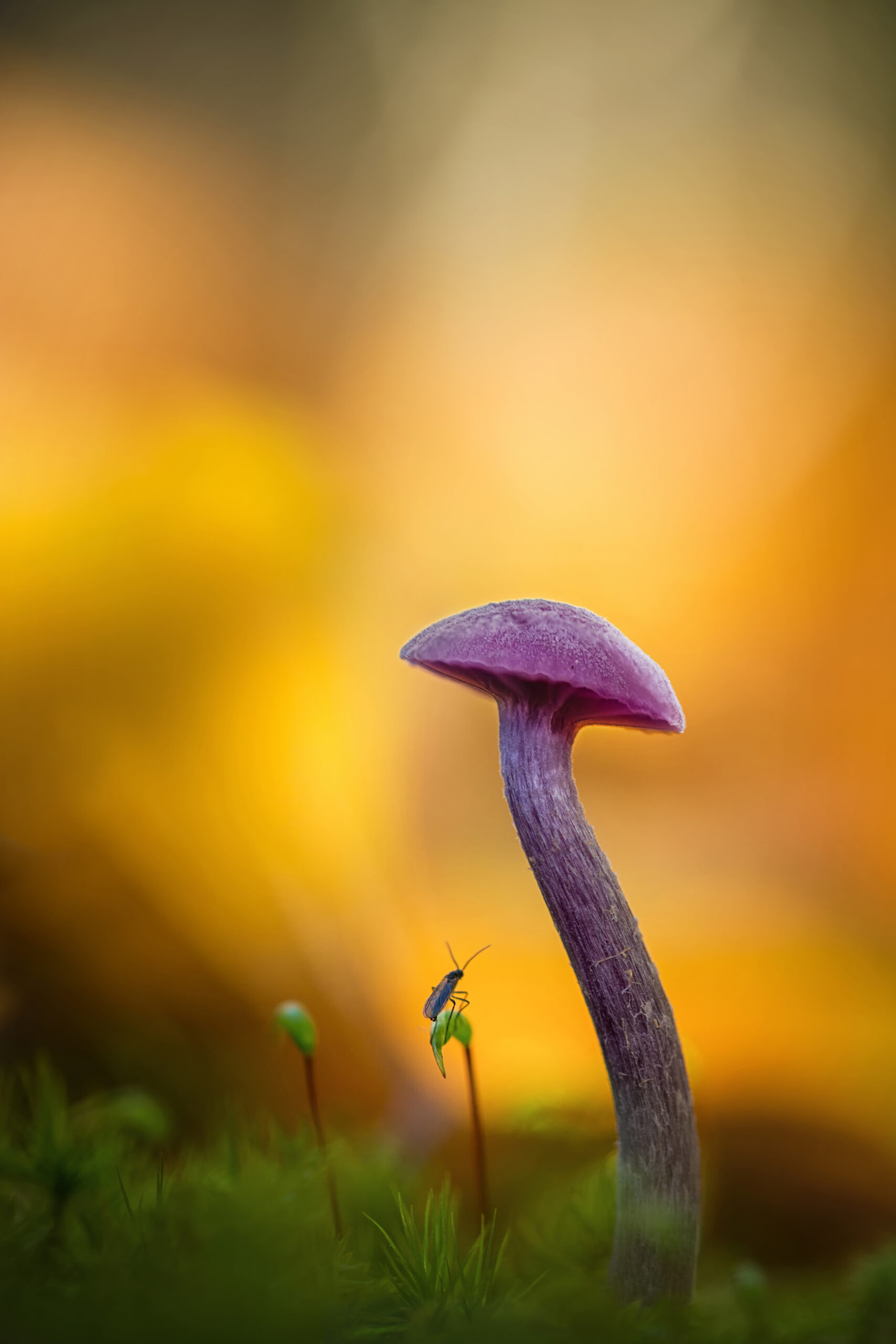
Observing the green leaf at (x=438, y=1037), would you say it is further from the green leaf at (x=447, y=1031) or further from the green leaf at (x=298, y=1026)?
the green leaf at (x=298, y=1026)

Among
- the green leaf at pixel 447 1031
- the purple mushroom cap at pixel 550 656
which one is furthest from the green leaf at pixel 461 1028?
the purple mushroom cap at pixel 550 656

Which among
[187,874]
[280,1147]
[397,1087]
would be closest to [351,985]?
[397,1087]

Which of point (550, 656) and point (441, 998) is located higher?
point (550, 656)

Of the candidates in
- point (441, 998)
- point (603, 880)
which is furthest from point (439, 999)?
point (603, 880)

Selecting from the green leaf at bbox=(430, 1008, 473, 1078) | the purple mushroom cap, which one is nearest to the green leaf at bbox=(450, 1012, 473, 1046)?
the green leaf at bbox=(430, 1008, 473, 1078)

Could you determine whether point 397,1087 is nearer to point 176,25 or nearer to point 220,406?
point 220,406

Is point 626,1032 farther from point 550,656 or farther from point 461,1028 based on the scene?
point 550,656

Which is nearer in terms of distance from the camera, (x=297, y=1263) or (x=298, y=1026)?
(x=297, y=1263)
